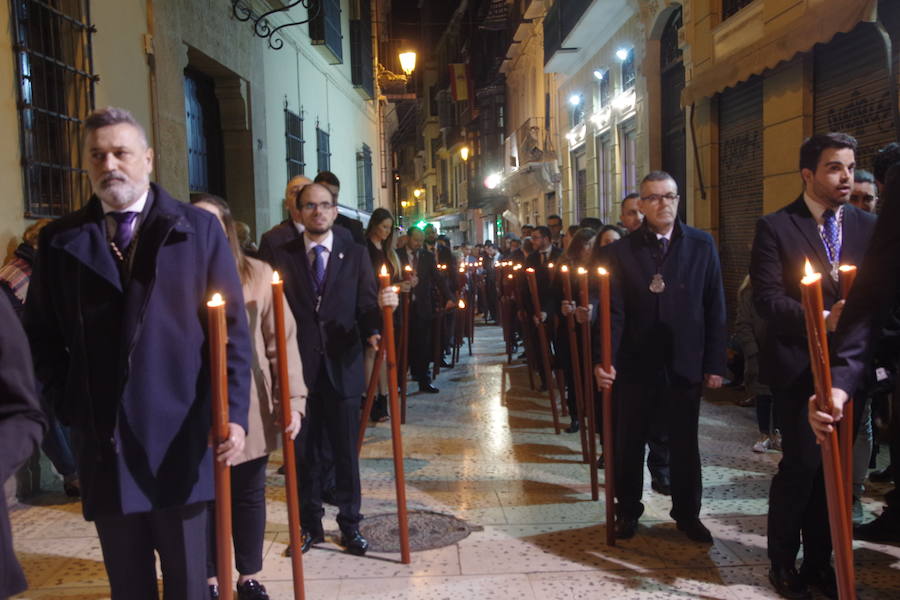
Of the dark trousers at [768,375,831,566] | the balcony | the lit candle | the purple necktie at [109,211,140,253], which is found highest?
the balcony

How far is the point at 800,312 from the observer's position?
12.5 ft

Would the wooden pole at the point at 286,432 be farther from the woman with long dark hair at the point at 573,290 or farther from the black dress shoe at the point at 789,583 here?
the woman with long dark hair at the point at 573,290

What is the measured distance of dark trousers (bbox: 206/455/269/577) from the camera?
12.7 ft

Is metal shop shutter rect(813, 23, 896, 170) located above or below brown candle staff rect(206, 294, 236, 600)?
above

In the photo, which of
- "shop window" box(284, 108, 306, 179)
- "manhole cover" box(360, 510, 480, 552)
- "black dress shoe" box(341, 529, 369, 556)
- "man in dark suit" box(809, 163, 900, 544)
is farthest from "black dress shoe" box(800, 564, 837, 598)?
"shop window" box(284, 108, 306, 179)

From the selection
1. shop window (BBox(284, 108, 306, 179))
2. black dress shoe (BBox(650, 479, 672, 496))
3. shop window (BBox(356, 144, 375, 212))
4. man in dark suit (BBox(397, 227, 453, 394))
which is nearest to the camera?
black dress shoe (BBox(650, 479, 672, 496))

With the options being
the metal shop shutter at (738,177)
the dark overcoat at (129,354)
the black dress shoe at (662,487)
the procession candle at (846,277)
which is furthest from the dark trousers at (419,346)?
the dark overcoat at (129,354)

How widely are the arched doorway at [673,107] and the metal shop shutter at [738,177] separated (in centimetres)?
143

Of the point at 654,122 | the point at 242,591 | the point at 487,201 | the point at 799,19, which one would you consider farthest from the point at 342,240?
the point at 487,201

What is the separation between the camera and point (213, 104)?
432 inches

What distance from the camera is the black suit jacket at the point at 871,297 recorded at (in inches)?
109

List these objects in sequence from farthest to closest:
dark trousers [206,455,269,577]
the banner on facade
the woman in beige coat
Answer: the banner on facade
dark trousers [206,455,269,577]
the woman in beige coat

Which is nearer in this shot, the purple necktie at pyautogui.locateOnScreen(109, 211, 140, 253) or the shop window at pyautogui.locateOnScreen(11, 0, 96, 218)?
the purple necktie at pyautogui.locateOnScreen(109, 211, 140, 253)

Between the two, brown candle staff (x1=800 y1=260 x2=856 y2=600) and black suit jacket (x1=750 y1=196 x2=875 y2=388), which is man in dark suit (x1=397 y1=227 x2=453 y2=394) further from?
brown candle staff (x1=800 y1=260 x2=856 y2=600)
